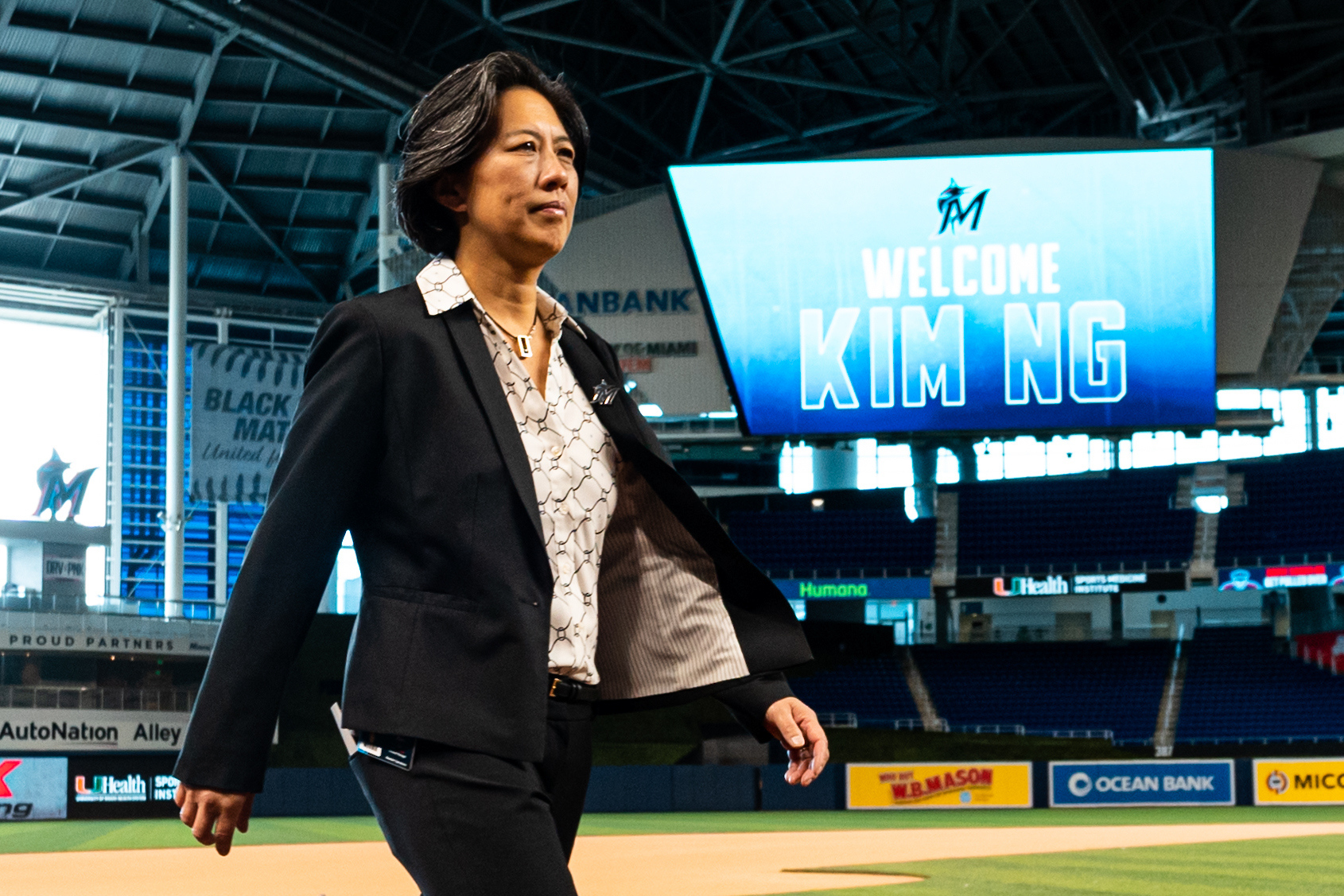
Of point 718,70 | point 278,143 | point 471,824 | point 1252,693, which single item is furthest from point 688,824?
point 278,143

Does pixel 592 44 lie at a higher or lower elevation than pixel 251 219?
higher

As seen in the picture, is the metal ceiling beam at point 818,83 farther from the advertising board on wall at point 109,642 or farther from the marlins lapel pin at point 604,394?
the marlins lapel pin at point 604,394

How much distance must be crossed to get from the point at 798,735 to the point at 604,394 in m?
0.75

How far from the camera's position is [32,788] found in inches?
1117

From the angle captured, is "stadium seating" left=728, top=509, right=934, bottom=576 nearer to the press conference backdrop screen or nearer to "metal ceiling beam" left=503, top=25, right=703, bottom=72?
the press conference backdrop screen

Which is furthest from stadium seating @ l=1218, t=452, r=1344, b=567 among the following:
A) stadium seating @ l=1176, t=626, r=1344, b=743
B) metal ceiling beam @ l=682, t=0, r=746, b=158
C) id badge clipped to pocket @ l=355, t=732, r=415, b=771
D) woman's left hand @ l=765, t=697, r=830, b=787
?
id badge clipped to pocket @ l=355, t=732, r=415, b=771

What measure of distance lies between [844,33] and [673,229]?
623 cm

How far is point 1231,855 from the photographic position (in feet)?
46.1

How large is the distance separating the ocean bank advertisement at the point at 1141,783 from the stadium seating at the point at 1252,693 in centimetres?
775

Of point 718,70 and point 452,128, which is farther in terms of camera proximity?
point 718,70

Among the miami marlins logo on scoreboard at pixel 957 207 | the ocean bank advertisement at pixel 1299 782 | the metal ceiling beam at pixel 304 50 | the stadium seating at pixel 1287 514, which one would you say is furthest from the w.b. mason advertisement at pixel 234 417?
the stadium seating at pixel 1287 514

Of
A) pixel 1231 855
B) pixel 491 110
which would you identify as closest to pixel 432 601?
pixel 491 110

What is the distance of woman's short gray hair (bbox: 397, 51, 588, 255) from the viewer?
2711 mm

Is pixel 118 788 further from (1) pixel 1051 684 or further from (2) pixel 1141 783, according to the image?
(1) pixel 1051 684
